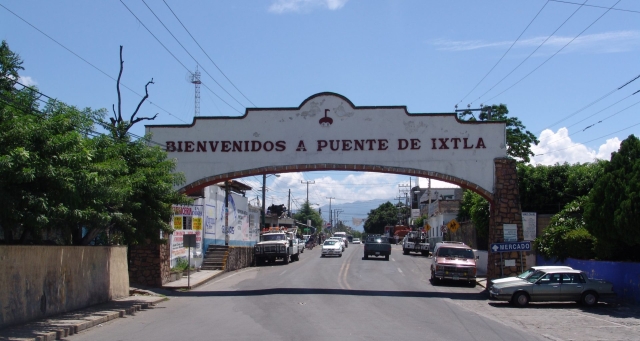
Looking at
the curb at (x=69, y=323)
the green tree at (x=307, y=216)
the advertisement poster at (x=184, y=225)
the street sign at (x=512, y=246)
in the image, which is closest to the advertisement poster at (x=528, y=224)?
the street sign at (x=512, y=246)

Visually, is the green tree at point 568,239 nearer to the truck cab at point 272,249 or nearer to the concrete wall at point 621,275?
the concrete wall at point 621,275

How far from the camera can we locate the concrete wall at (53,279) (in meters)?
13.8

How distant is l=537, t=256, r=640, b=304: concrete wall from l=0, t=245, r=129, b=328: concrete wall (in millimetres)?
17236

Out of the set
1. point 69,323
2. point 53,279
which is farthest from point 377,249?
point 69,323

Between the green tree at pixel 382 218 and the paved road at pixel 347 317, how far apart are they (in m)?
125

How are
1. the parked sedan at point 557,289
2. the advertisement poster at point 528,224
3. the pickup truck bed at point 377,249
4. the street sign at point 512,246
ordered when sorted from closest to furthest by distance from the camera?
1. the parked sedan at point 557,289
2. the street sign at point 512,246
3. the advertisement poster at point 528,224
4. the pickup truck bed at point 377,249

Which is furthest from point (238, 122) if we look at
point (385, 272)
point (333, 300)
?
point (385, 272)

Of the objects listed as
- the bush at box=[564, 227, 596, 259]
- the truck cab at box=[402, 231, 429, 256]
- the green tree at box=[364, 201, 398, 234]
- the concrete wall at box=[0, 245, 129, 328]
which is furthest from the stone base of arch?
the green tree at box=[364, 201, 398, 234]

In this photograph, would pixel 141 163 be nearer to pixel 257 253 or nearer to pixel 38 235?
pixel 38 235

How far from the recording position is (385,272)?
117 ft

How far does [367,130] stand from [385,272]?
12.7m

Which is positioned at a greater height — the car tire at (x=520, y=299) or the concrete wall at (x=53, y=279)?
the concrete wall at (x=53, y=279)

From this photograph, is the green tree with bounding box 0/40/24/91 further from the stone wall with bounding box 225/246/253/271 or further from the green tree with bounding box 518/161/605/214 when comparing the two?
the green tree with bounding box 518/161/605/214

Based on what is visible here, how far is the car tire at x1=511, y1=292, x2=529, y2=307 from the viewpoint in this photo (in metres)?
20.6
